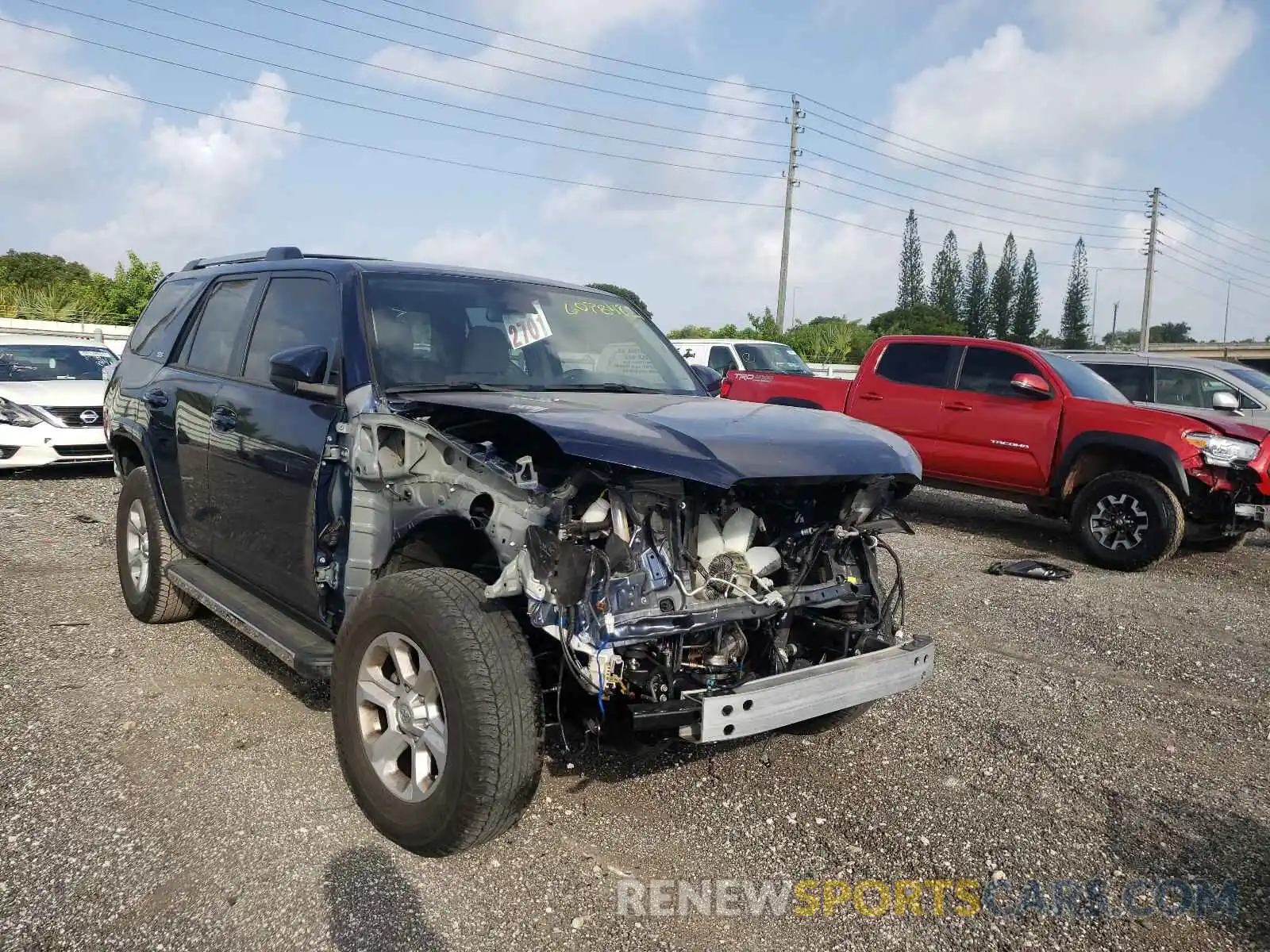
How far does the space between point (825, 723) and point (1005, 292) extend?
77.6 m

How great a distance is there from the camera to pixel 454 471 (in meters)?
3.19

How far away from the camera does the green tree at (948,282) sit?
71.5 metres

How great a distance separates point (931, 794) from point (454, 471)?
85.5 inches

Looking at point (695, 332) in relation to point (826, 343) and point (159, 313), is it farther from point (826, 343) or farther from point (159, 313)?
point (159, 313)

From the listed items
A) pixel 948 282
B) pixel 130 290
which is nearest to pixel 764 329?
pixel 130 290

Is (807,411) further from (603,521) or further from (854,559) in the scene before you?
(603,521)

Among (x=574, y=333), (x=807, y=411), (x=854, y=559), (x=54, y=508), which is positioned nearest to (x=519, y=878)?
(x=854, y=559)

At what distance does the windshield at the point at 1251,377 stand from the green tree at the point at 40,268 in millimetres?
54102

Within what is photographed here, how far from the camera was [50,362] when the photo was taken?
11320 millimetres

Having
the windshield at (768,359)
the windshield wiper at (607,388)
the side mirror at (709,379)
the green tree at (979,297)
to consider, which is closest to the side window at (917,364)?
the side mirror at (709,379)

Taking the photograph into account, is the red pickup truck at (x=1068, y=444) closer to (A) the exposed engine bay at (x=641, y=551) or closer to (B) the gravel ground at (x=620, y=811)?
(B) the gravel ground at (x=620, y=811)

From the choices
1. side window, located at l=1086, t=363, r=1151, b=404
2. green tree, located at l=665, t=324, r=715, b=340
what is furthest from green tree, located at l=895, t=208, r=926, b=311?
side window, located at l=1086, t=363, r=1151, b=404

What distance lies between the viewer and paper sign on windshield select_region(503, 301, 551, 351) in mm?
4082

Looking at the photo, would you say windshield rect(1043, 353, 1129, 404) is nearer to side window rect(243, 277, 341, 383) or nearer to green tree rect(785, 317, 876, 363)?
side window rect(243, 277, 341, 383)
